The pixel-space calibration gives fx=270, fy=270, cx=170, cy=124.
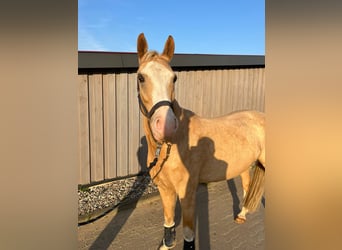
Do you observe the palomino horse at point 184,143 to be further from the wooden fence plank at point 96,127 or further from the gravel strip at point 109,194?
the wooden fence plank at point 96,127

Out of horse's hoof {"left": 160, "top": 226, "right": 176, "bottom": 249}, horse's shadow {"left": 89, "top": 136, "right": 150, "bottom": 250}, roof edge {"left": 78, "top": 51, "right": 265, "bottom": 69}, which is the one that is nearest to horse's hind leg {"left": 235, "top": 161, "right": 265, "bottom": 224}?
horse's hoof {"left": 160, "top": 226, "right": 176, "bottom": 249}

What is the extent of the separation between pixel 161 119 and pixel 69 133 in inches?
41.9

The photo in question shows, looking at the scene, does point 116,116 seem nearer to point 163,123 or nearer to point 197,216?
point 197,216

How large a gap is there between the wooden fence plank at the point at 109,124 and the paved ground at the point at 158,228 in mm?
893

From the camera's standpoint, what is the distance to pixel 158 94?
1541mm

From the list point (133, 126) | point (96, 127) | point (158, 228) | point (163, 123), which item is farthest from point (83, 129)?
point (163, 123)

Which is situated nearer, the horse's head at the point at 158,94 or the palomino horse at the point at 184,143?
the horse's head at the point at 158,94

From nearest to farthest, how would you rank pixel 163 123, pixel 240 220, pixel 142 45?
pixel 163 123 → pixel 142 45 → pixel 240 220

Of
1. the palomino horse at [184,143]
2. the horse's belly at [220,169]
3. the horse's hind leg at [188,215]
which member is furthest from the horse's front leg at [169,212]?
the horse's belly at [220,169]

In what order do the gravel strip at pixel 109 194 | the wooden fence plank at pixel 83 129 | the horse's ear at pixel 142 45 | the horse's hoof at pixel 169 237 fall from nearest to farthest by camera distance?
the horse's ear at pixel 142 45
the horse's hoof at pixel 169 237
the gravel strip at pixel 109 194
the wooden fence plank at pixel 83 129

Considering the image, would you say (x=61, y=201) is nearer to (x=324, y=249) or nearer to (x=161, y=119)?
(x=324, y=249)

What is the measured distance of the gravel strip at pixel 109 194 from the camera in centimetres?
324

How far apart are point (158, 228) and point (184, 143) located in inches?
51.2

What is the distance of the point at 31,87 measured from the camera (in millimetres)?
333
